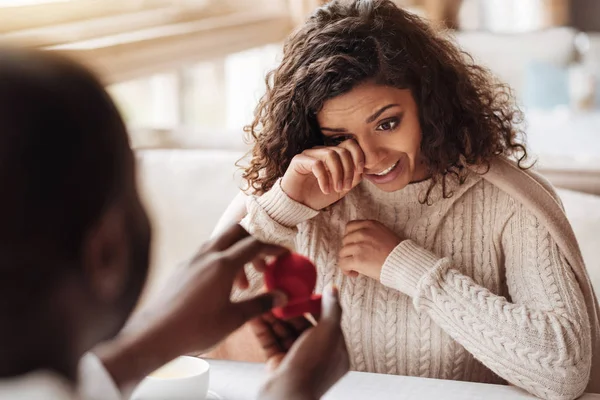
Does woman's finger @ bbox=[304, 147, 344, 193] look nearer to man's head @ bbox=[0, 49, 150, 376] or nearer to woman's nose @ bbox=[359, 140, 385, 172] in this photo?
Answer: woman's nose @ bbox=[359, 140, 385, 172]

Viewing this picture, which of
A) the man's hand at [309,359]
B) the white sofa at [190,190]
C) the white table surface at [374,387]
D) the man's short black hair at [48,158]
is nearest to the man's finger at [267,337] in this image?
the man's hand at [309,359]

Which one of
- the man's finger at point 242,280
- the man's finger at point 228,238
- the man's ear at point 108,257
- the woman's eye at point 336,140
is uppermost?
the man's ear at point 108,257

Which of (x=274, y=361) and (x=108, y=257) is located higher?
(x=108, y=257)

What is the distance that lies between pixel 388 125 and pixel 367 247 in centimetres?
19

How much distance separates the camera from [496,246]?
1.12 m

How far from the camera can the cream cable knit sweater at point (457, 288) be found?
3.17ft

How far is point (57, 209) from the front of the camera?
0.25 meters

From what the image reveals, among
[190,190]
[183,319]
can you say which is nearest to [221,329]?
[183,319]

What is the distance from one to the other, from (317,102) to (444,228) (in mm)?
326

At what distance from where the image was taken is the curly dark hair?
3.05 ft

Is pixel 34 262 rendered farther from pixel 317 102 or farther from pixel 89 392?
pixel 317 102

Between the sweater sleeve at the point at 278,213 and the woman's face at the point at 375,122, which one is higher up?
the woman's face at the point at 375,122

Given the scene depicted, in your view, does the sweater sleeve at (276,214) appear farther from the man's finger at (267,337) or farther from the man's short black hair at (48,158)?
the man's short black hair at (48,158)

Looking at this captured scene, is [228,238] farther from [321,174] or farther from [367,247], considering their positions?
[367,247]
